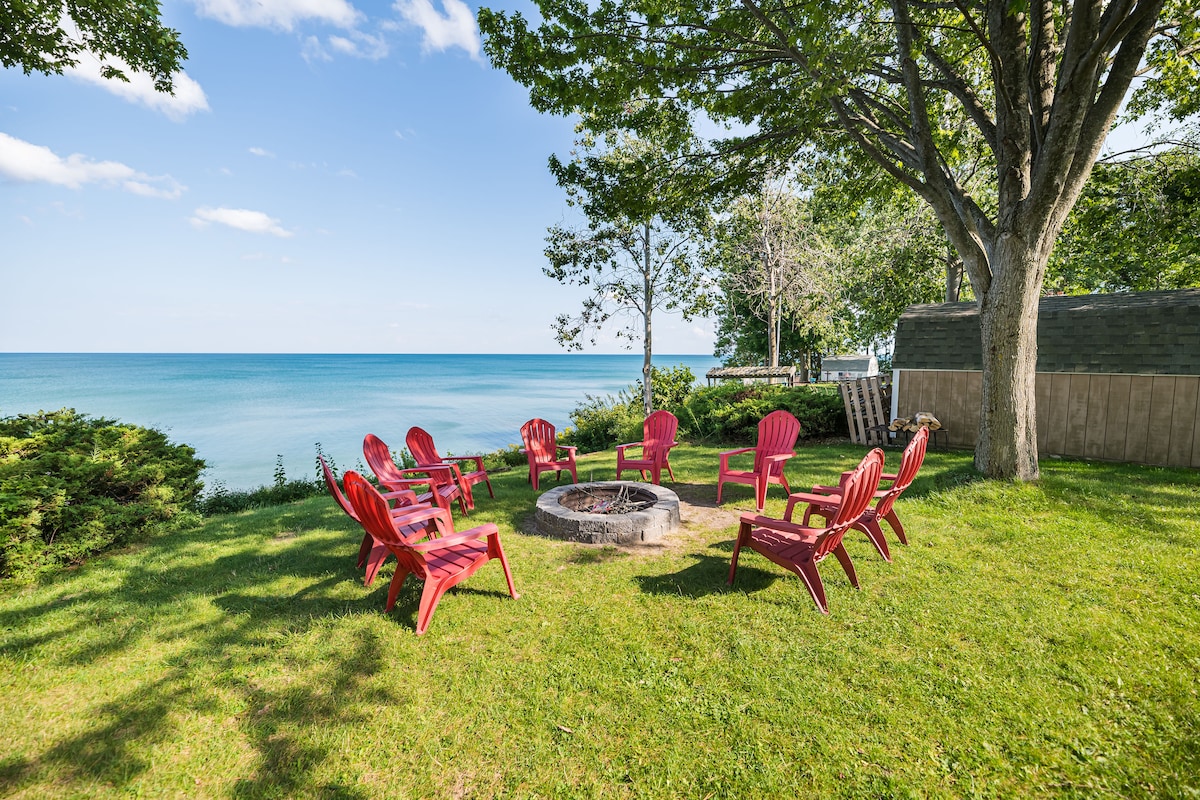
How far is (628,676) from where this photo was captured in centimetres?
260

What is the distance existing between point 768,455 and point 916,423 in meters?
4.07

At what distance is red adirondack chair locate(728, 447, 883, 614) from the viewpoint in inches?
125

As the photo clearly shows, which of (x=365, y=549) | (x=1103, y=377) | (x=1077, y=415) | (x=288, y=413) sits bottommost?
(x=288, y=413)

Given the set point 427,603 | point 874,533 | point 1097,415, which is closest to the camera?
point 427,603

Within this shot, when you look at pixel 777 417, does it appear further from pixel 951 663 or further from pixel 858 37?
pixel 858 37

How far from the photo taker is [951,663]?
2.60 meters

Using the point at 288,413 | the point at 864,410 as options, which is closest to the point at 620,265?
the point at 864,410

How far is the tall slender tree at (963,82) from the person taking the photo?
484cm

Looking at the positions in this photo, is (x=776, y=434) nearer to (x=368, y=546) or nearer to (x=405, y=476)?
(x=405, y=476)

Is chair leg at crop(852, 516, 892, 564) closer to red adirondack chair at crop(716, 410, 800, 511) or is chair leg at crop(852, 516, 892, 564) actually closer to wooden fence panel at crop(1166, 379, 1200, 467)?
red adirondack chair at crop(716, 410, 800, 511)

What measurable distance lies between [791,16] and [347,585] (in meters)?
7.36

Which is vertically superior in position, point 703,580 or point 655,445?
point 655,445

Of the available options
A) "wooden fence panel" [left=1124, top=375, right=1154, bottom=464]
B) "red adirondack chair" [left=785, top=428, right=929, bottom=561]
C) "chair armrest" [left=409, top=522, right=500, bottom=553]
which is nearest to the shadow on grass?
"red adirondack chair" [left=785, top=428, right=929, bottom=561]

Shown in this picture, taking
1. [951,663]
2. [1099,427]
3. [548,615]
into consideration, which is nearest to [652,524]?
[548,615]
